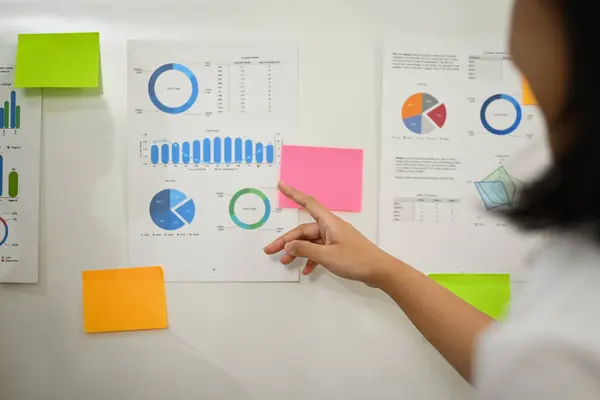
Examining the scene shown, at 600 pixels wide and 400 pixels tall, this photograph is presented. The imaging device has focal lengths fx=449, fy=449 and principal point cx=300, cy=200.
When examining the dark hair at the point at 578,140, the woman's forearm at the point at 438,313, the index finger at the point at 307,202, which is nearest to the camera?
the dark hair at the point at 578,140

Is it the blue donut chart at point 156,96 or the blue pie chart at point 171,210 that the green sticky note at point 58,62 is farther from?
the blue pie chart at point 171,210

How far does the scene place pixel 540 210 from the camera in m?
0.40

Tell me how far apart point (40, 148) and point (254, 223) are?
1.29 ft

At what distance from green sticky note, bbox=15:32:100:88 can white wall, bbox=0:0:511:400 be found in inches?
0.9

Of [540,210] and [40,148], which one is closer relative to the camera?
[540,210]


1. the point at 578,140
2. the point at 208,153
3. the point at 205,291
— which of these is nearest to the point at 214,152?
the point at 208,153

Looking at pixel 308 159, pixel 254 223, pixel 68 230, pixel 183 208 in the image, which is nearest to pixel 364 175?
pixel 308 159

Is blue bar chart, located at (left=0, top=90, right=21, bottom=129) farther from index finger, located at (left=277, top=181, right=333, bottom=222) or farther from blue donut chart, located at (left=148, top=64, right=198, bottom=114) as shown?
index finger, located at (left=277, top=181, right=333, bottom=222)

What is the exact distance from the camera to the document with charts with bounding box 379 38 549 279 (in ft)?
2.54

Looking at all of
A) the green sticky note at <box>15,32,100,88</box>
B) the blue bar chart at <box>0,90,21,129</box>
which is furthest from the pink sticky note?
the blue bar chart at <box>0,90,21,129</box>

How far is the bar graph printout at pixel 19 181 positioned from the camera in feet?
2.53

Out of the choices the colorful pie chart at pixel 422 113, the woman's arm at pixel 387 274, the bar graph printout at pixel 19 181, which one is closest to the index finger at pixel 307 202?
the woman's arm at pixel 387 274

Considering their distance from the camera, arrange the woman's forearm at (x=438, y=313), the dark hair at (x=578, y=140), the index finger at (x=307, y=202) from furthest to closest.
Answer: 1. the index finger at (x=307, y=202)
2. the woman's forearm at (x=438, y=313)
3. the dark hair at (x=578, y=140)

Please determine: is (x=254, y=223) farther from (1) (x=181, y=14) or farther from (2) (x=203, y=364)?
(1) (x=181, y=14)
